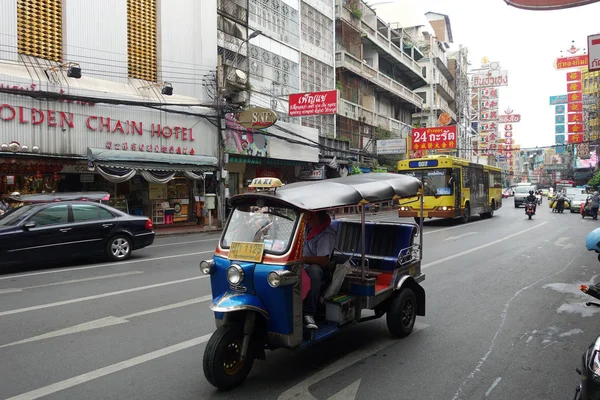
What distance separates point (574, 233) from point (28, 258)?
16.9 m

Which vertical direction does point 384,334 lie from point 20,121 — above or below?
below

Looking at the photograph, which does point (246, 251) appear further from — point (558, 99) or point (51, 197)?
point (558, 99)

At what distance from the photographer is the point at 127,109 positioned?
18.2m

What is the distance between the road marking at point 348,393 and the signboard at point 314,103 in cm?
1833

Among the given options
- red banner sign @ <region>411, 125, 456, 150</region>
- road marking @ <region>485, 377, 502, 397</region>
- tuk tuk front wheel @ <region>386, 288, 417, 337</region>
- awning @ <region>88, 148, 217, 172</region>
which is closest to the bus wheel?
awning @ <region>88, 148, 217, 172</region>

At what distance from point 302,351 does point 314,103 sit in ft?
60.2

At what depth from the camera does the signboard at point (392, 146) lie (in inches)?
1278

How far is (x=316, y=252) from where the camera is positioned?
4.75 m

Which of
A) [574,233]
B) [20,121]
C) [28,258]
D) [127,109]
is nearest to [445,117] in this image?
[574,233]

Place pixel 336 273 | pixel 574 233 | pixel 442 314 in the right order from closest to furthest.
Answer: pixel 336 273 < pixel 442 314 < pixel 574 233

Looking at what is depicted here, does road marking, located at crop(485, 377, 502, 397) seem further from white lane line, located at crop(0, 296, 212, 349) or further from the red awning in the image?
the red awning

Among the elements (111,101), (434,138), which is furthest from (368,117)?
(111,101)

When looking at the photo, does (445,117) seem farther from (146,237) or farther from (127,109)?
(146,237)

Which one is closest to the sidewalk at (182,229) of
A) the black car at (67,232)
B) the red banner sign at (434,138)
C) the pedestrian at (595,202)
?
the black car at (67,232)
